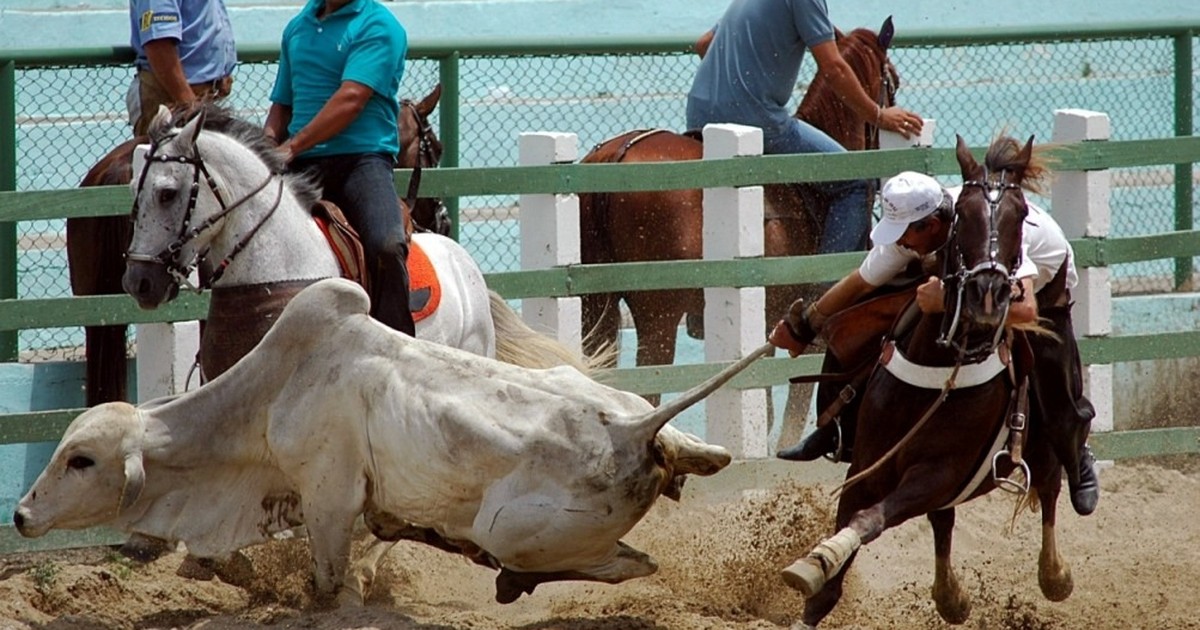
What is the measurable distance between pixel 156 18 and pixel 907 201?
12.0 ft

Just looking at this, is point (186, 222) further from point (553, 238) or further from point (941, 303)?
point (941, 303)

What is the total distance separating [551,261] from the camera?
8.86 meters

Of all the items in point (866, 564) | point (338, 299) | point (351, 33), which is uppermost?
point (351, 33)

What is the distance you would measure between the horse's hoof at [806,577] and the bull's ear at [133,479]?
78.2 inches

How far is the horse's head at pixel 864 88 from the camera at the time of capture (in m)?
10.1

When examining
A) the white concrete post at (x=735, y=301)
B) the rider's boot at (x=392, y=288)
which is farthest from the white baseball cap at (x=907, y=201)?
the white concrete post at (x=735, y=301)

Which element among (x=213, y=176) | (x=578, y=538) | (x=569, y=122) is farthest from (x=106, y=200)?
(x=569, y=122)

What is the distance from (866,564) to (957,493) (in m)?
2.08

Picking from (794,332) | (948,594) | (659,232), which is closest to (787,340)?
(794,332)

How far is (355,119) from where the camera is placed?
299 inches

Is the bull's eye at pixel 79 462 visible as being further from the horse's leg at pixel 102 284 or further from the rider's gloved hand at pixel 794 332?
the rider's gloved hand at pixel 794 332

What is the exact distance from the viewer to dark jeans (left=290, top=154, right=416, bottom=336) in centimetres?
736

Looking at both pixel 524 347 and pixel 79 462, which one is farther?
pixel 524 347

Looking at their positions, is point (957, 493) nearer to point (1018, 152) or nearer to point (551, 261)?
point (1018, 152)
